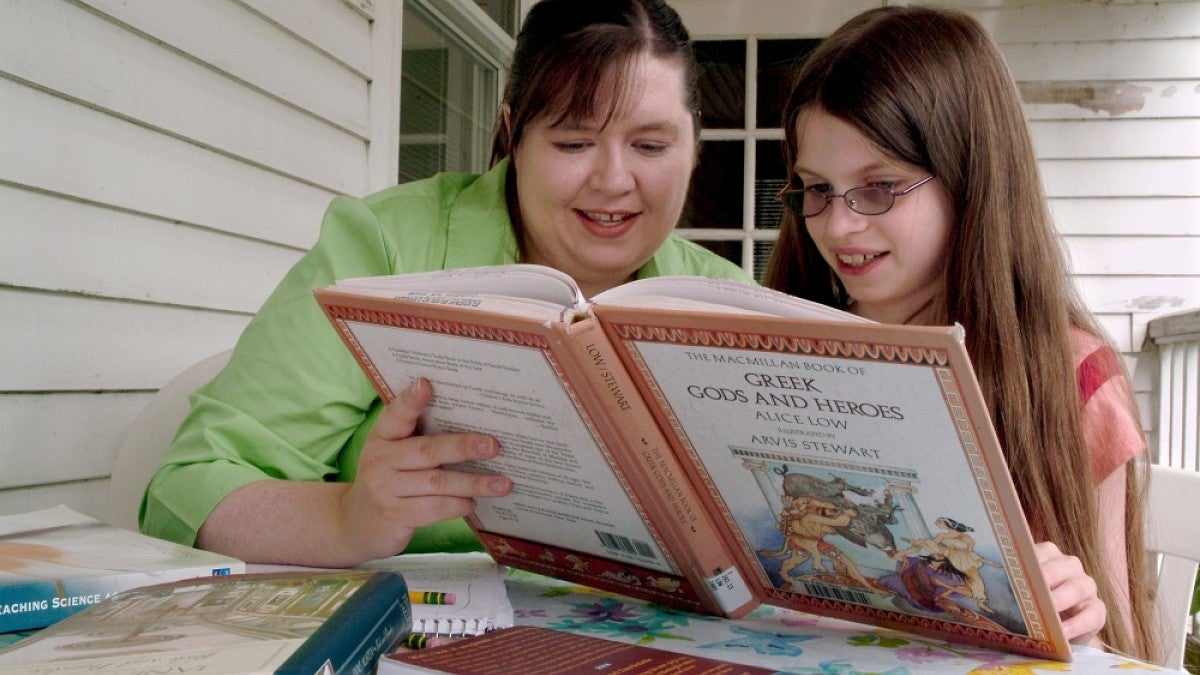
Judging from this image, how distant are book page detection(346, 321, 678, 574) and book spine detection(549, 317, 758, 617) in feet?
0.07

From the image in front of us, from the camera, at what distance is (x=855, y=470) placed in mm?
776

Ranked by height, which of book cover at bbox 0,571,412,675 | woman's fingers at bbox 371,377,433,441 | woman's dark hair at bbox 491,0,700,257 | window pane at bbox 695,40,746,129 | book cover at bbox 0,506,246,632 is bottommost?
book cover at bbox 0,506,246,632

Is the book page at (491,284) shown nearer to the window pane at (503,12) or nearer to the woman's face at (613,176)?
the woman's face at (613,176)

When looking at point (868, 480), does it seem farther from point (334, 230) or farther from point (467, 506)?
point (334, 230)

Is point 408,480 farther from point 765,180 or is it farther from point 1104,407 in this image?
point 765,180

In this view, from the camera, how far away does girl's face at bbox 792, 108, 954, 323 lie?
1.38 metres

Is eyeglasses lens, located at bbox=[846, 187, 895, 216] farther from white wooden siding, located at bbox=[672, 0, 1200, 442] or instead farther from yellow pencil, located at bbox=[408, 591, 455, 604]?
white wooden siding, located at bbox=[672, 0, 1200, 442]

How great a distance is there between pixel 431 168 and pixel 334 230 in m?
2.11

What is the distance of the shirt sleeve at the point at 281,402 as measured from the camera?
3.85 ft

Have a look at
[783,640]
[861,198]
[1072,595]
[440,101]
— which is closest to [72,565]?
[783,640]

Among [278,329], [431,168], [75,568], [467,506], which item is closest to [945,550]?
[467,506]

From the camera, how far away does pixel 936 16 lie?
1481 millimetres

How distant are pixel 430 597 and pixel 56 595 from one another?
30 centimetres

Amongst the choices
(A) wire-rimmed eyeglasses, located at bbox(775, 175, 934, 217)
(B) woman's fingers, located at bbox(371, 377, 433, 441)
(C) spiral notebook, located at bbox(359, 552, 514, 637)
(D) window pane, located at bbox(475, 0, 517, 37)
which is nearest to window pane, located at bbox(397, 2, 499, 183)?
(D) window pane, located at bbox(475, 0, 517, 37)
